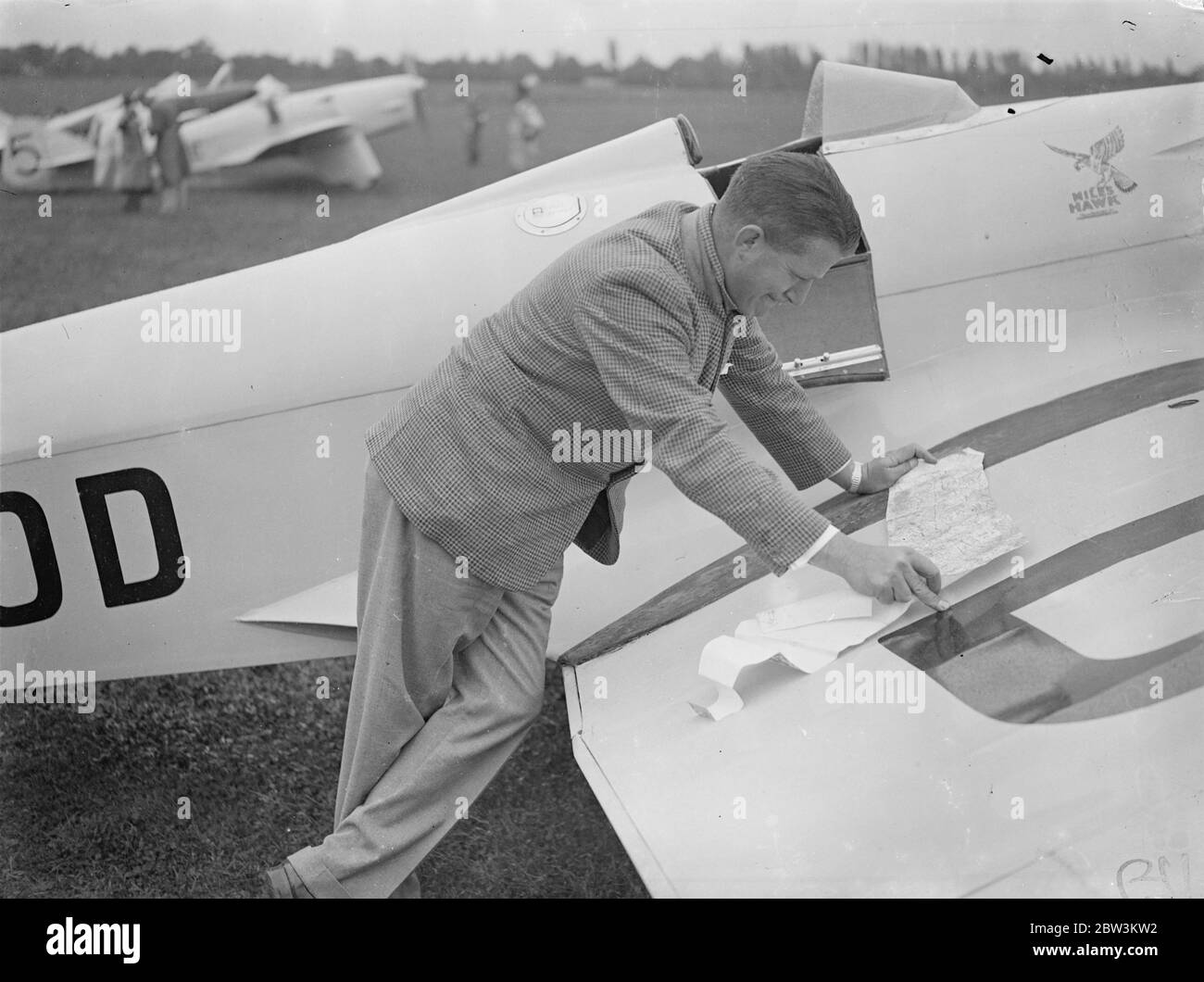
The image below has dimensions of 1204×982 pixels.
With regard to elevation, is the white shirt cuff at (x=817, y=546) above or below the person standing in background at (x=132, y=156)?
below

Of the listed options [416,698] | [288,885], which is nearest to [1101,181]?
[416,698]

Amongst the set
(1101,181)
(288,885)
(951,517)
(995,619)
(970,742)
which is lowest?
(288,885)

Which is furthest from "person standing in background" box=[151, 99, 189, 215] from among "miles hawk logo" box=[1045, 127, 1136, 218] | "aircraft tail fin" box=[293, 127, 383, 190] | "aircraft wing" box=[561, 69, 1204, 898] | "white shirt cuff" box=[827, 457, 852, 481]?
"miles hawk logo" box=[1045, 127, 1136, 218]

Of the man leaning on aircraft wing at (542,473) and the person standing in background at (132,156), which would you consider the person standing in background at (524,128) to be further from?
the person standing in background at (132,156)

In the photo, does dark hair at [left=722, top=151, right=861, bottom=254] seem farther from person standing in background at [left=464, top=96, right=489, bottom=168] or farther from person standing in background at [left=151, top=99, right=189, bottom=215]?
person standing in background at [left=151, top=99, right=189, bottom=215]

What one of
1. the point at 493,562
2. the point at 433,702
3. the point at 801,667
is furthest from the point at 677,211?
the point at 433,702

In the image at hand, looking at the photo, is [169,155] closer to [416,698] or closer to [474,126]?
[474,126]

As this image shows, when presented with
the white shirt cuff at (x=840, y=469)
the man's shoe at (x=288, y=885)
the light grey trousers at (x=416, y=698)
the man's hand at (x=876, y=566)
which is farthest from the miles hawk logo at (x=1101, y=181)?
the man's shoe at (x=288, y=885)
